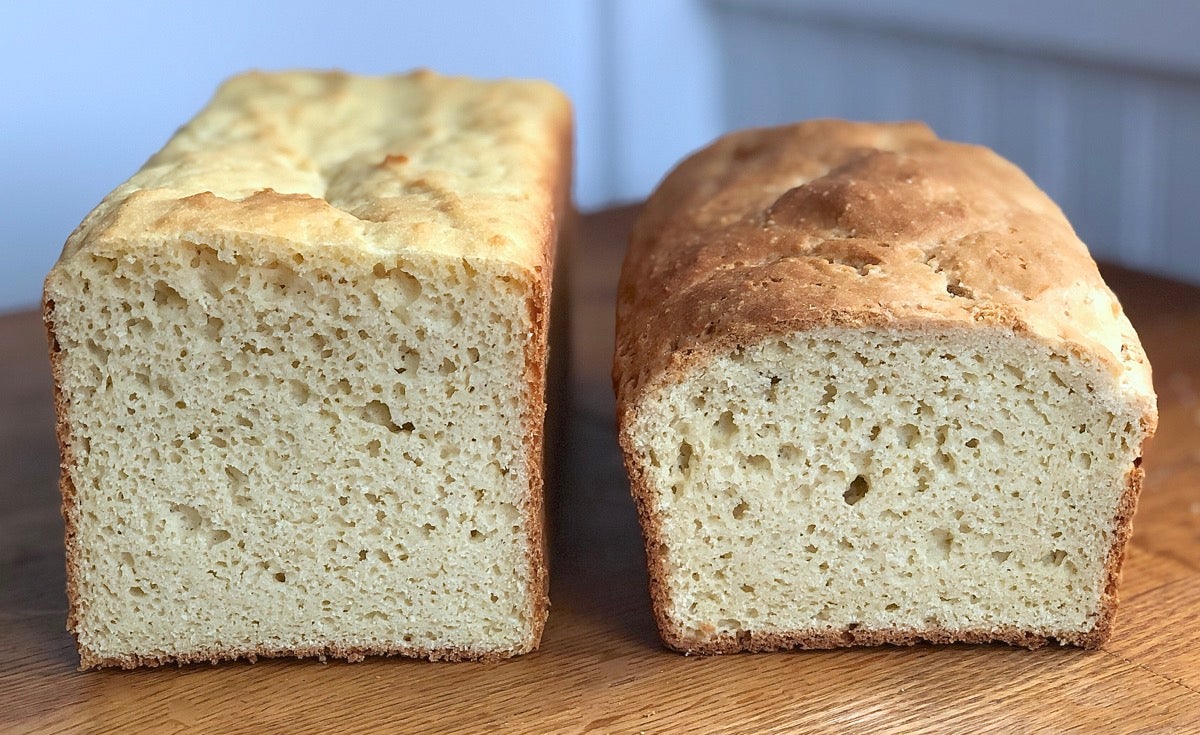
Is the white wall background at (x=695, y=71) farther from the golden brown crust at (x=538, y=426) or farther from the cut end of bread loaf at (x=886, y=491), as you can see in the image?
the golden brown crust at (x=538, y=426)

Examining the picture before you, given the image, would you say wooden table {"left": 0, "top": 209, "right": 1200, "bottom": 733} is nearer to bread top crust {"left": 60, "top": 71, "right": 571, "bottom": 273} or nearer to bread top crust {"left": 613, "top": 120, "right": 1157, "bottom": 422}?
bread top crust {"left": 613, "top": 120, "right": 1157, "bottom": 422}

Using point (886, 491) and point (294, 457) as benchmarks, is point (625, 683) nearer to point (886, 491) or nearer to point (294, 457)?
point (886, 491)

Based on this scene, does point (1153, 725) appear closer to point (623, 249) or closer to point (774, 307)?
point (774, 307)

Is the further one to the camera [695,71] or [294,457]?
[695,71]

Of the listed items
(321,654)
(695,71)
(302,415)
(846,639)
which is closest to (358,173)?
(302,415)

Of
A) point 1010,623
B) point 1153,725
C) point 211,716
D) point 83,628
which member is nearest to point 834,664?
point 1010,623

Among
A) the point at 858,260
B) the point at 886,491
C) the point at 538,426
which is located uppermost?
the point at 858,260
